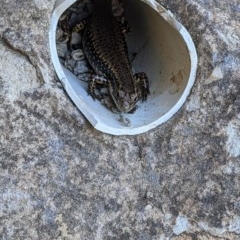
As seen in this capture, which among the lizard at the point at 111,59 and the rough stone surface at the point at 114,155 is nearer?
the rough stone surface at the point at 114,155

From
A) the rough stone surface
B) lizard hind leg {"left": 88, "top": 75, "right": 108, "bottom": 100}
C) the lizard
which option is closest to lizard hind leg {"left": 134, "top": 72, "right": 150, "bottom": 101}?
the lizard

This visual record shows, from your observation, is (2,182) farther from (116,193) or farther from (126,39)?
(126,39)

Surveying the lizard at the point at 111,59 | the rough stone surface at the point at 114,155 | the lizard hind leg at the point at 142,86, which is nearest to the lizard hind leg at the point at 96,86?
the lizard at the point at 111,59

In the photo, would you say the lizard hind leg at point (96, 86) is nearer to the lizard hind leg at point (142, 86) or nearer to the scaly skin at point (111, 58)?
the scaly skin at point (111, 58)

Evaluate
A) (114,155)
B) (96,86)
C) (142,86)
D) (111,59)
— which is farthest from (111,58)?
(114,155)

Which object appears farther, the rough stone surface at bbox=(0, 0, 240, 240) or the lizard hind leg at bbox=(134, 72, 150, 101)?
the lizard hind leg at bbox=(134, 72, 150, 101)

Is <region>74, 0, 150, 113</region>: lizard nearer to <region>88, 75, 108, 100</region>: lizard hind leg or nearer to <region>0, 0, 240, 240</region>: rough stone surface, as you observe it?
<region>88, 75, 108, 100</region>: lizard hind leg

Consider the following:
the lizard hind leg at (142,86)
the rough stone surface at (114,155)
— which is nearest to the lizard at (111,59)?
the lizard hind leg at (142,86)

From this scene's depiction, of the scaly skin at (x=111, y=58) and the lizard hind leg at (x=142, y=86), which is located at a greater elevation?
the lizard hind leg at (x=142, y=86)
